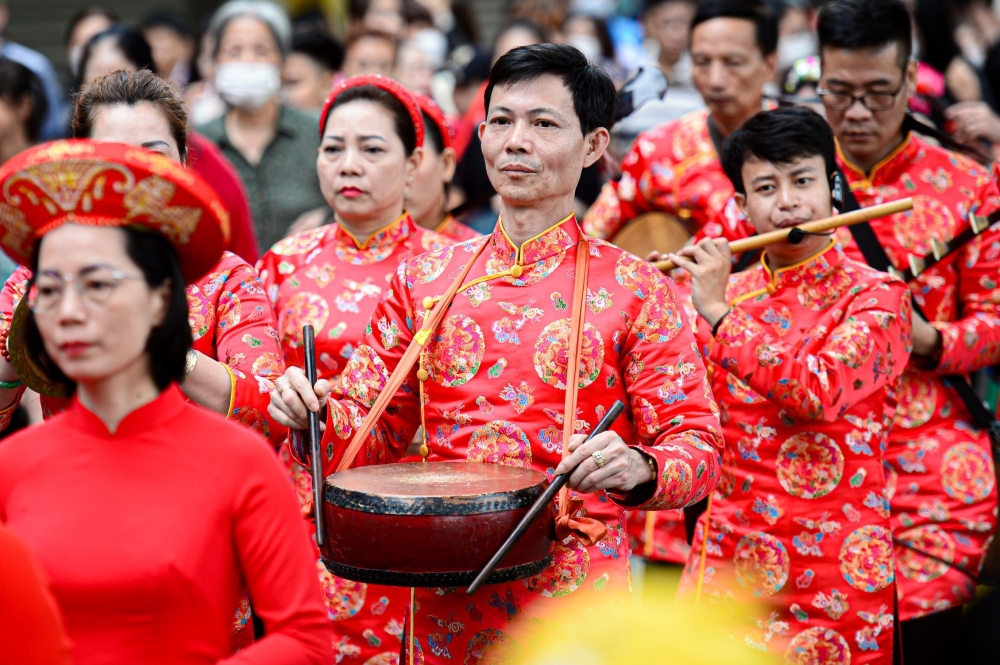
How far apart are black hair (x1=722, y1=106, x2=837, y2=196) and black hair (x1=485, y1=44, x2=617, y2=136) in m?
0.81

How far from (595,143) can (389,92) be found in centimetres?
118

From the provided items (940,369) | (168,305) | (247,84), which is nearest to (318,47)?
(247,84)

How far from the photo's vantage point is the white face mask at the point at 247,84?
20.9 ft

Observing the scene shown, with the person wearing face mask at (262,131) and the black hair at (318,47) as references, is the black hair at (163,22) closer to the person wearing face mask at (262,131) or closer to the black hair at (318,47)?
the black hair at (318,47)

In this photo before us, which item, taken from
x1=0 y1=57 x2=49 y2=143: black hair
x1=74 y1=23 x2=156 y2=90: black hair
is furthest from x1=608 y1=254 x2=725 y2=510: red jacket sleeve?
x1=0 y1=57 x2=49 y2=143: black hair

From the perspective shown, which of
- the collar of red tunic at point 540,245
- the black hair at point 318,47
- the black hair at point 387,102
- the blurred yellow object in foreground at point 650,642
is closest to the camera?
the blurred yellow object in foreground at point 650,642

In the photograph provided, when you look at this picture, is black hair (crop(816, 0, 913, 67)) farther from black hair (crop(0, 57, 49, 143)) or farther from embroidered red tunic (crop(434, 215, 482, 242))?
black hair (crop(0, 57, 49, 143))

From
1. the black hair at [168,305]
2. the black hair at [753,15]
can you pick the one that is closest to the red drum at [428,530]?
the black hair at [168,305]

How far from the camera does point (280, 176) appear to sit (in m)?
6.23

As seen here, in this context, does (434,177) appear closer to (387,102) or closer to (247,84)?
(387,102)

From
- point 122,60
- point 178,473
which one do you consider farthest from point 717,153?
point 178,473

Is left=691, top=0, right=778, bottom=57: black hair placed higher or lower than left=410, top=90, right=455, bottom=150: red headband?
higher

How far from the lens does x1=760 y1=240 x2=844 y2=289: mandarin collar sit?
356 centimetres

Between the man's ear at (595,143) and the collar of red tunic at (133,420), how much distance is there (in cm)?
126
